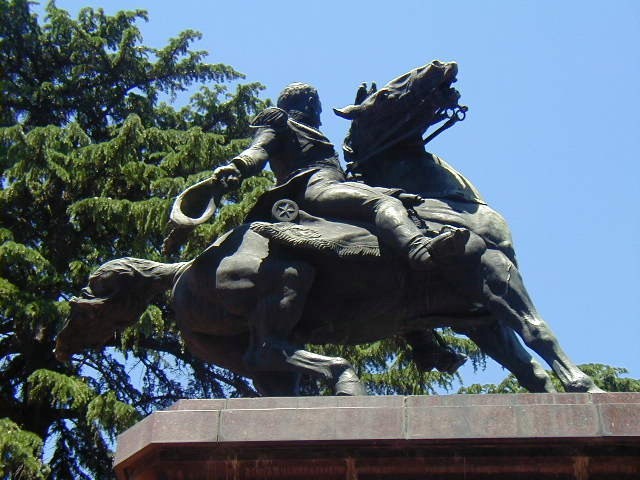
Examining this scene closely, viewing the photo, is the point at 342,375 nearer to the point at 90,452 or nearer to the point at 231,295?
Answer: the point at 231,295

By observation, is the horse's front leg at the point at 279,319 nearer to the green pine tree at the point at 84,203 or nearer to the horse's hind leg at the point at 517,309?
the horse's hind leg at the point at 517,309

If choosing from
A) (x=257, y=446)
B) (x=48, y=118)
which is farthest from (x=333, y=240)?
→ (x=48, y=118)

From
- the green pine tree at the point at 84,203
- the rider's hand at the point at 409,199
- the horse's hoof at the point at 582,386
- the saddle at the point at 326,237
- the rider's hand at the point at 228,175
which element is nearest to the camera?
the horse's hoof at the point at 582,386

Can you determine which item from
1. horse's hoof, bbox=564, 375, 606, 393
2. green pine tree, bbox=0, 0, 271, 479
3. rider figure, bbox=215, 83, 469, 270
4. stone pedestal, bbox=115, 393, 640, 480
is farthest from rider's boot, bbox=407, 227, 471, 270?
green pine tree, bbox=0, 0, 271, 479

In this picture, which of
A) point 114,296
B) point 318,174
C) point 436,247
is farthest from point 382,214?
point 114,296

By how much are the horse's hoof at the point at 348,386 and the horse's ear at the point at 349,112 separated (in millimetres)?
2294

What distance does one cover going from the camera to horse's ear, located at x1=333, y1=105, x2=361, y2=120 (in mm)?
8797

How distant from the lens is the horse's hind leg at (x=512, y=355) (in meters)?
7.81

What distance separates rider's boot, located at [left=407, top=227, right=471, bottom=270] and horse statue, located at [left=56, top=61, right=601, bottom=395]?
0.07 m

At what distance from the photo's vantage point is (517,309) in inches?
302

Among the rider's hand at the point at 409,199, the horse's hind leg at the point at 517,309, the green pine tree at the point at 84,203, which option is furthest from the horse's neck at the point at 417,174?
the green pine tree at the point at 84,203

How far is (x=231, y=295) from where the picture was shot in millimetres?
7672

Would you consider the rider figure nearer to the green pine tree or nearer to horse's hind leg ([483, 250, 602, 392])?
horse's hind leg ([483, 250, 602, 392])

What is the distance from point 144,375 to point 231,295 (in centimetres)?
1158
